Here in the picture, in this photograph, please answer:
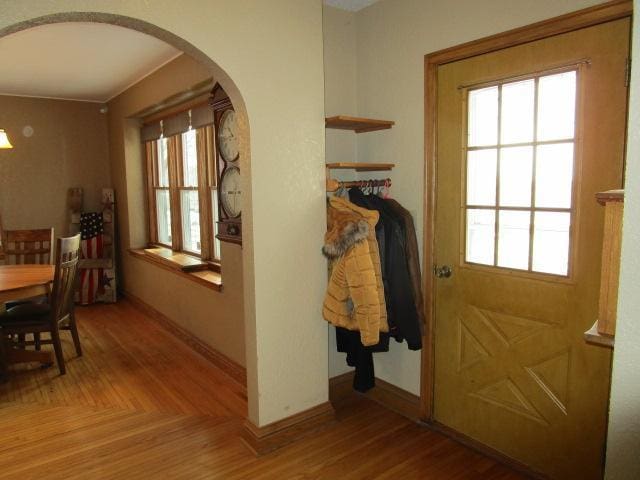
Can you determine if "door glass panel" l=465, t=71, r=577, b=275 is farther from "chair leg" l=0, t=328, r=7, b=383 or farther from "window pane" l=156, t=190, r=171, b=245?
"window pane" l=156, t=190, r=171, b=245

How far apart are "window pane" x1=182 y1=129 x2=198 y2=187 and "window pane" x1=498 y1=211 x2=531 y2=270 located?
9.69 ft

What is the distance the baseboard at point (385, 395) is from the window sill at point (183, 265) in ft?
3.86

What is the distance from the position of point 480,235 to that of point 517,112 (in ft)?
2.05

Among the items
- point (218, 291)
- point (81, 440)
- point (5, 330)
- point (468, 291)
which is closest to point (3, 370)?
point (5, 330)

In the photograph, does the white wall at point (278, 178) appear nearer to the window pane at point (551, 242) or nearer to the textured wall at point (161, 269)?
the textured wall at point (161, 269)

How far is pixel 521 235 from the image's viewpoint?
7.06ft

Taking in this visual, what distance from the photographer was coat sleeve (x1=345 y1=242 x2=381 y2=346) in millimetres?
2266

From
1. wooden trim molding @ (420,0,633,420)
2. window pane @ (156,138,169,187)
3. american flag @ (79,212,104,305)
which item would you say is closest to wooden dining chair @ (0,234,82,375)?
window pane @ (156,138,169,187)

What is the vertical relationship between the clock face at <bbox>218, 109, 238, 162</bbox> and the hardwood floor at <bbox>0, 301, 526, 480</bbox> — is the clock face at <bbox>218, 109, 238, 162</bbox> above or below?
above

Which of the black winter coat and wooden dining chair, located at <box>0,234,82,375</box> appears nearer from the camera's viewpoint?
the black winter coat

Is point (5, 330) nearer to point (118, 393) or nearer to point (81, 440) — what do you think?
point (118, 393)

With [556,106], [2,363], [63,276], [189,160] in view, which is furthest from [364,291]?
[2,363]

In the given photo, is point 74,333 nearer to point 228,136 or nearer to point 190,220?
point 190,220

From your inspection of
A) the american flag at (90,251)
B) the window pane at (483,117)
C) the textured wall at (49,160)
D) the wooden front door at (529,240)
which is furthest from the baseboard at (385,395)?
the textured wall at (49,160)
